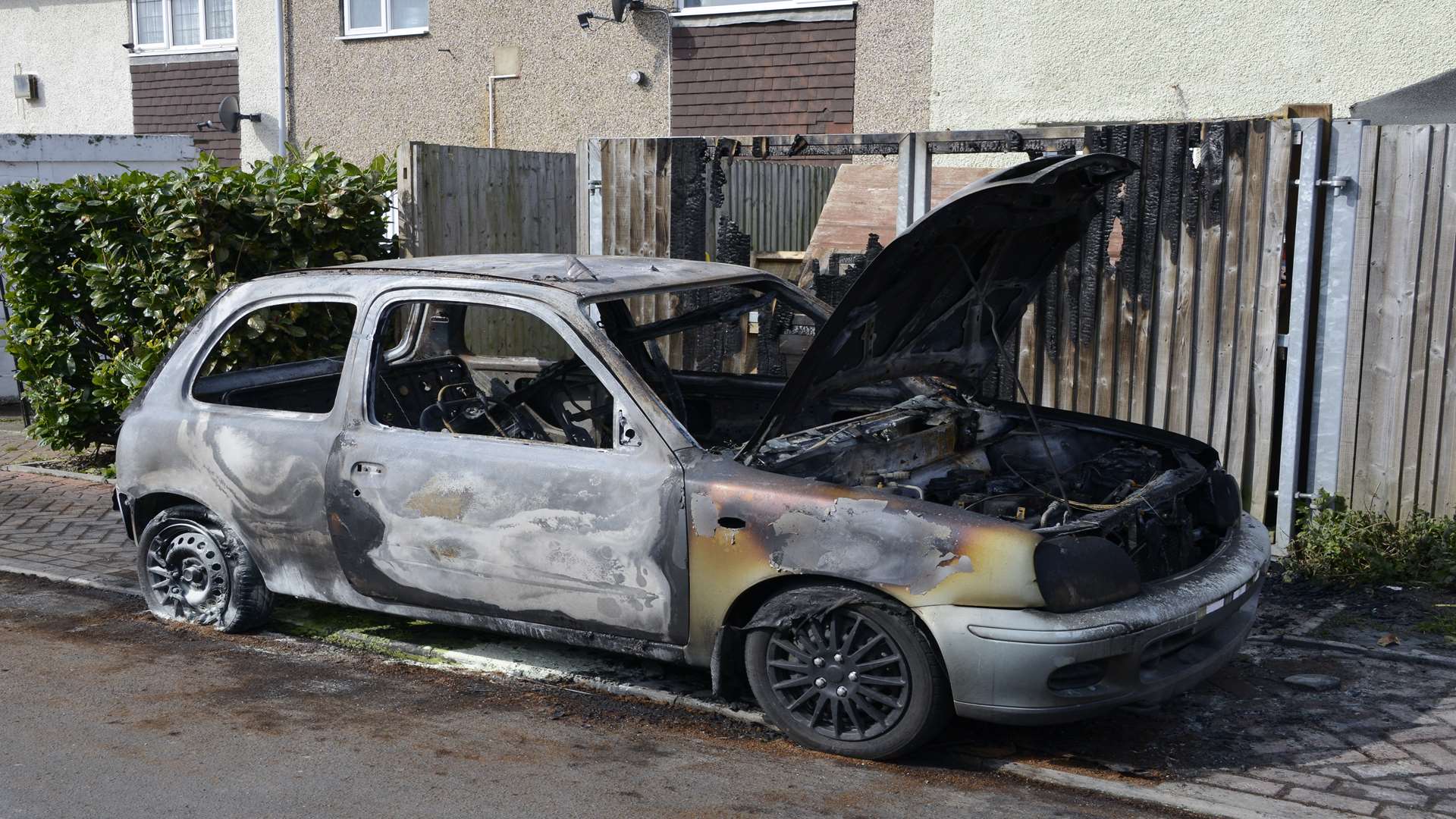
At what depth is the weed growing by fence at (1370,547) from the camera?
6.55 m

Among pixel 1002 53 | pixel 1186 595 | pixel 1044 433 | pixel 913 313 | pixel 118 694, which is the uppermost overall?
pixel 1002 53

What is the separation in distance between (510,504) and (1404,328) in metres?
4.46

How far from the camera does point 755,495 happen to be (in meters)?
4.63

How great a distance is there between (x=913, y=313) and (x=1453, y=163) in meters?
3.23

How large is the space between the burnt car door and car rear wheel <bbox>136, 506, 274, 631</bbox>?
763mm

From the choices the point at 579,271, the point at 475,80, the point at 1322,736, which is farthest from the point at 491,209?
the point at 1322,736

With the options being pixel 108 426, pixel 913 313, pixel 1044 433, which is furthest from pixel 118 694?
pixel 108 426

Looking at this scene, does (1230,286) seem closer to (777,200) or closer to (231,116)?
(777,200)

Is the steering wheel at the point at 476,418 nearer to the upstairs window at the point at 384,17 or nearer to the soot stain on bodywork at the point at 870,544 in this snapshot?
the soot stain on bodywork at the point at 870,544

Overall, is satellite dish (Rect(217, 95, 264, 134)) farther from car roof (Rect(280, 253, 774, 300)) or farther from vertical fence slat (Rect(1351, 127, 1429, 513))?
vertical fence slat (Rect(1351, 127, 1429, 513))

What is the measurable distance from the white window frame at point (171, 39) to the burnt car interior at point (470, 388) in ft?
42.2

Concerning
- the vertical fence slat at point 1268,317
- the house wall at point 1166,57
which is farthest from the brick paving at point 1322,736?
the house wall at point 1166,57

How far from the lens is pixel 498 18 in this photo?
1528cm

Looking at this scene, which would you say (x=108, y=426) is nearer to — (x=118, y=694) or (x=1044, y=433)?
(x=118, y=694)
